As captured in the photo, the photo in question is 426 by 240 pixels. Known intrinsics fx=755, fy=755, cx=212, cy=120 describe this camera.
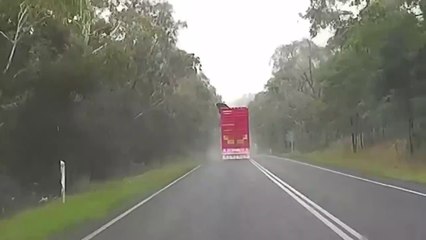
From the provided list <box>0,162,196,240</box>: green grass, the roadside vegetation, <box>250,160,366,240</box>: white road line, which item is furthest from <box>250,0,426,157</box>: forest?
<box>0,162,196,240</box>: green grass

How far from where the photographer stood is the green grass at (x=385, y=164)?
37.6m

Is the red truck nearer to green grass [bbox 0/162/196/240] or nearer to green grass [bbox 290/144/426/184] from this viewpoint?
green grass [bbox 290/144/426/184]

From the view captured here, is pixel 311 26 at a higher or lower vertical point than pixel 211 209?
higher

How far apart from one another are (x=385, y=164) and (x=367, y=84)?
25.8 ft

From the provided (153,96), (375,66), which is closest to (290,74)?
(153,96)

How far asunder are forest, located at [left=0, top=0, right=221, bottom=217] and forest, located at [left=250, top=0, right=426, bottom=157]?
14184mm

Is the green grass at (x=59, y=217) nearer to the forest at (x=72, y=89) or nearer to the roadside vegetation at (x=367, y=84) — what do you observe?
the forest at (x=72, y=89)

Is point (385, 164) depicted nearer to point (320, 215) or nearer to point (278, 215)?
point (278, 215)

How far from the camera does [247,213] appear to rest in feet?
62.3

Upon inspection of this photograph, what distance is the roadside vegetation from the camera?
4519cm

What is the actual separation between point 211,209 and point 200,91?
72.9 m

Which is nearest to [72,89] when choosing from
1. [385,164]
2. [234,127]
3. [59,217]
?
[59,217]

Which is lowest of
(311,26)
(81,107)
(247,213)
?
(247,213)

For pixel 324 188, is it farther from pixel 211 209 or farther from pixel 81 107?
pixel 81 107
